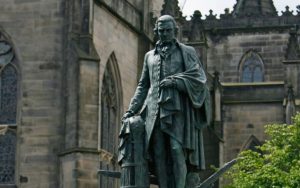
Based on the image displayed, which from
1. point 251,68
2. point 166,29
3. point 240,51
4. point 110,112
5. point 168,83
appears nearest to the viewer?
point 168,83

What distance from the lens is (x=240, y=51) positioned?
140 ft

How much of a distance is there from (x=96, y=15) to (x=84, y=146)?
4.06 meters

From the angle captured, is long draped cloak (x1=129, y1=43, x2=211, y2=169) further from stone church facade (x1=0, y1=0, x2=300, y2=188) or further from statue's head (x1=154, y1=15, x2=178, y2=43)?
stone church facade (x1=0, y1=0, x2=300, y2=188)

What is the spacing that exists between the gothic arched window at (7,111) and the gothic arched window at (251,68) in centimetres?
1844

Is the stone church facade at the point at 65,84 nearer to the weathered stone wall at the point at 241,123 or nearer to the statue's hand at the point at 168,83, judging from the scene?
the weathered stone wall at the point at 241,123

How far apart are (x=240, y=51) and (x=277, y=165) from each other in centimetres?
1781

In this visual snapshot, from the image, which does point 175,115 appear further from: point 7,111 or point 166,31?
point 7,111

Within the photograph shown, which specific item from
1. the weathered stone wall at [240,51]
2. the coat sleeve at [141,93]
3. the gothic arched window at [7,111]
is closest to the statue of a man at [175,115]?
the coat sleeve at [141,93]

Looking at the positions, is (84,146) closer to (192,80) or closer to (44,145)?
(44,145)

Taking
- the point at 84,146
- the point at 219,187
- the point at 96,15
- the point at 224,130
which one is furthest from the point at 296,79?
the point at 84,146

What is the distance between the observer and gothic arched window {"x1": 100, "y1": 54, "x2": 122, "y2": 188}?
26172 millimetres

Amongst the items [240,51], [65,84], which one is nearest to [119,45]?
[65,84]

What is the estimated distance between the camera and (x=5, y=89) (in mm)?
25156

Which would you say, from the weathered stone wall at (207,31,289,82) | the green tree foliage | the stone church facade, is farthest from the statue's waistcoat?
the weathered stone wall at (207,31,289,82)
